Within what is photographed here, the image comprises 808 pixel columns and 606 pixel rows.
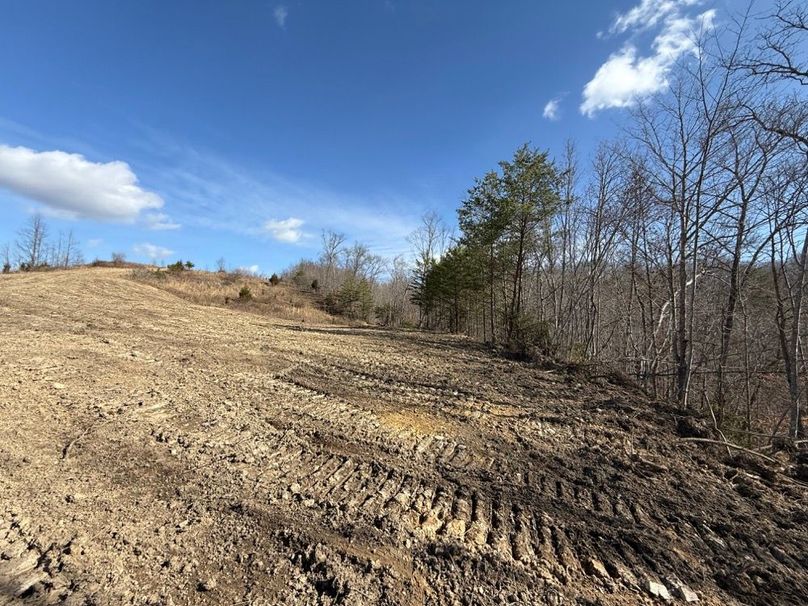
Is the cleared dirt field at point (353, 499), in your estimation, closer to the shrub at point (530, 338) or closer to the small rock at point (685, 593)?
the small rock at point (685, 593)

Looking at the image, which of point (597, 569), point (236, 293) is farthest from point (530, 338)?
point (236, 293)

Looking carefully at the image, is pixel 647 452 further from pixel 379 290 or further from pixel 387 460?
pixel 379 290

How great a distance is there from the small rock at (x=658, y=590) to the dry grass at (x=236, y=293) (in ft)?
74.3

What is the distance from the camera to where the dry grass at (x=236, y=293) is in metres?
24.8

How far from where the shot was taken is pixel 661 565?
7.76 feet

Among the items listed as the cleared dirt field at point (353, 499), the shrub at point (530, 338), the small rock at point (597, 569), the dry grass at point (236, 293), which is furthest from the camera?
the dry grass at point (236, 293)

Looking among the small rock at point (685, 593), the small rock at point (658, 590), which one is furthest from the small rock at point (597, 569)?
the small rock at point (685, 593)

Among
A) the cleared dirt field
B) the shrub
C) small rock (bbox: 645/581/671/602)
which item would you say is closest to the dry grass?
the shrub

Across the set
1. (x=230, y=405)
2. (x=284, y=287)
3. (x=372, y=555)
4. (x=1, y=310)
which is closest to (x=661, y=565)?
(x=372, y=555)

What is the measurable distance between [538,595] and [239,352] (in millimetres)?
6722

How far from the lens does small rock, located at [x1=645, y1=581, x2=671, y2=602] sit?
2123 mm

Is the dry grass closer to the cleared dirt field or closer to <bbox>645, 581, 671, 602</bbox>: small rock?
the cleared dirt field

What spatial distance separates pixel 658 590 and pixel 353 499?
73.5 inches

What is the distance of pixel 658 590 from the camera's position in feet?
7.08
